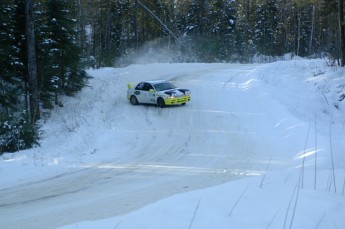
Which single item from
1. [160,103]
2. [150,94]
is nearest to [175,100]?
[160,103]

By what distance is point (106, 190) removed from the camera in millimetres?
9586

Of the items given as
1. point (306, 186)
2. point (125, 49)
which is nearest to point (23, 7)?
point (306, 186)

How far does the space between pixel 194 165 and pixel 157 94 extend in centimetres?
1116

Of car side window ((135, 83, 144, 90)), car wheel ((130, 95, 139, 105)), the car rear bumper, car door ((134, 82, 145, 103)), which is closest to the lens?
the car rear bumper

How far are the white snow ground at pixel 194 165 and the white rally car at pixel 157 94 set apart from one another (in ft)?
1.96

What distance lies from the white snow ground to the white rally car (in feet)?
1.96

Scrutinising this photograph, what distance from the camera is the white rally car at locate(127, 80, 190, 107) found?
22.2m

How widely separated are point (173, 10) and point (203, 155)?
65787 millimetres

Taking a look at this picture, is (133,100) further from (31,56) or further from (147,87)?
(31,56)

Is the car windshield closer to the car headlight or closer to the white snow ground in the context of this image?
the car headlight

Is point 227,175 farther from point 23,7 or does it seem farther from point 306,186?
point 23,7

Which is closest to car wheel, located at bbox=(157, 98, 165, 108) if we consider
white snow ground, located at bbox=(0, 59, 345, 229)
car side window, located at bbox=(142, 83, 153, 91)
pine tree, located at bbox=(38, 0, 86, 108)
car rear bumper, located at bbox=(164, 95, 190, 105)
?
car rear bumper, located at bbox=(164, 95, 190, 105)

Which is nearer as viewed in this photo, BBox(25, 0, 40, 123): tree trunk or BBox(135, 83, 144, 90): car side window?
BBox(25, 0, 40, 123): tree trunk

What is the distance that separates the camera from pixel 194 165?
1192 centimetres
